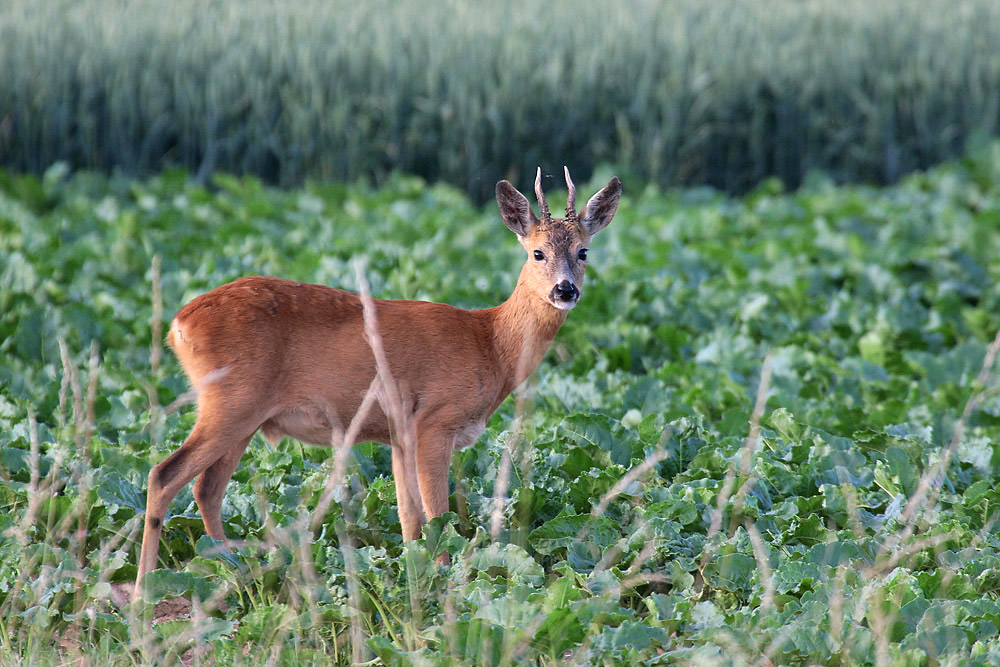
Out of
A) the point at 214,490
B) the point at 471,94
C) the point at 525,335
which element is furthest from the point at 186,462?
the point at 471,94

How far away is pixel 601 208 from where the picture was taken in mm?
4445

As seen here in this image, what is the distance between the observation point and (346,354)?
408 centimetres

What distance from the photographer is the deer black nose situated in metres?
4.10

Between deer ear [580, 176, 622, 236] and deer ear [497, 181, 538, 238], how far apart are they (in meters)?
0.18

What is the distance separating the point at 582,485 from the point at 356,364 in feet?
3.31

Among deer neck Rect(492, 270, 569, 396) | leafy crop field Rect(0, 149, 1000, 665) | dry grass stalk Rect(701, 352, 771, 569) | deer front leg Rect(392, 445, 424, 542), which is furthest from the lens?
deer neck Rect(492, 270, 569, 396)

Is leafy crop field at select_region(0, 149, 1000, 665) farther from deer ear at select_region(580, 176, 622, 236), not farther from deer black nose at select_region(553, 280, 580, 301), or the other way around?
deer ear at select_region(580, 176, 622, 236)

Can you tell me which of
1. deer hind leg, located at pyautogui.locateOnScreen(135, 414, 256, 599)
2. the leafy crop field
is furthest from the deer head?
deer hind leg, located at pyautogui.locateOnScreen(135, 414, 256, 599)

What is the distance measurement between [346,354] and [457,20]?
9.34m

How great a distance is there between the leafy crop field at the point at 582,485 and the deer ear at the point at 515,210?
0.54 meters

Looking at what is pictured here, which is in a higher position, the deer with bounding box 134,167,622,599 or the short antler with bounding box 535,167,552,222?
the short antler with bounding box 535,167,552,222

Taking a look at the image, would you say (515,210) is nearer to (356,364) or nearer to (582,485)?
(356,364)

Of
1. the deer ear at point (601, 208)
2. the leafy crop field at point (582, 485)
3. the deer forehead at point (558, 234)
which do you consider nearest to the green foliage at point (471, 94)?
the leafy crop field at point (582, 485)

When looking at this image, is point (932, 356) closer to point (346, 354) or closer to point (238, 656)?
point (346, 354)
